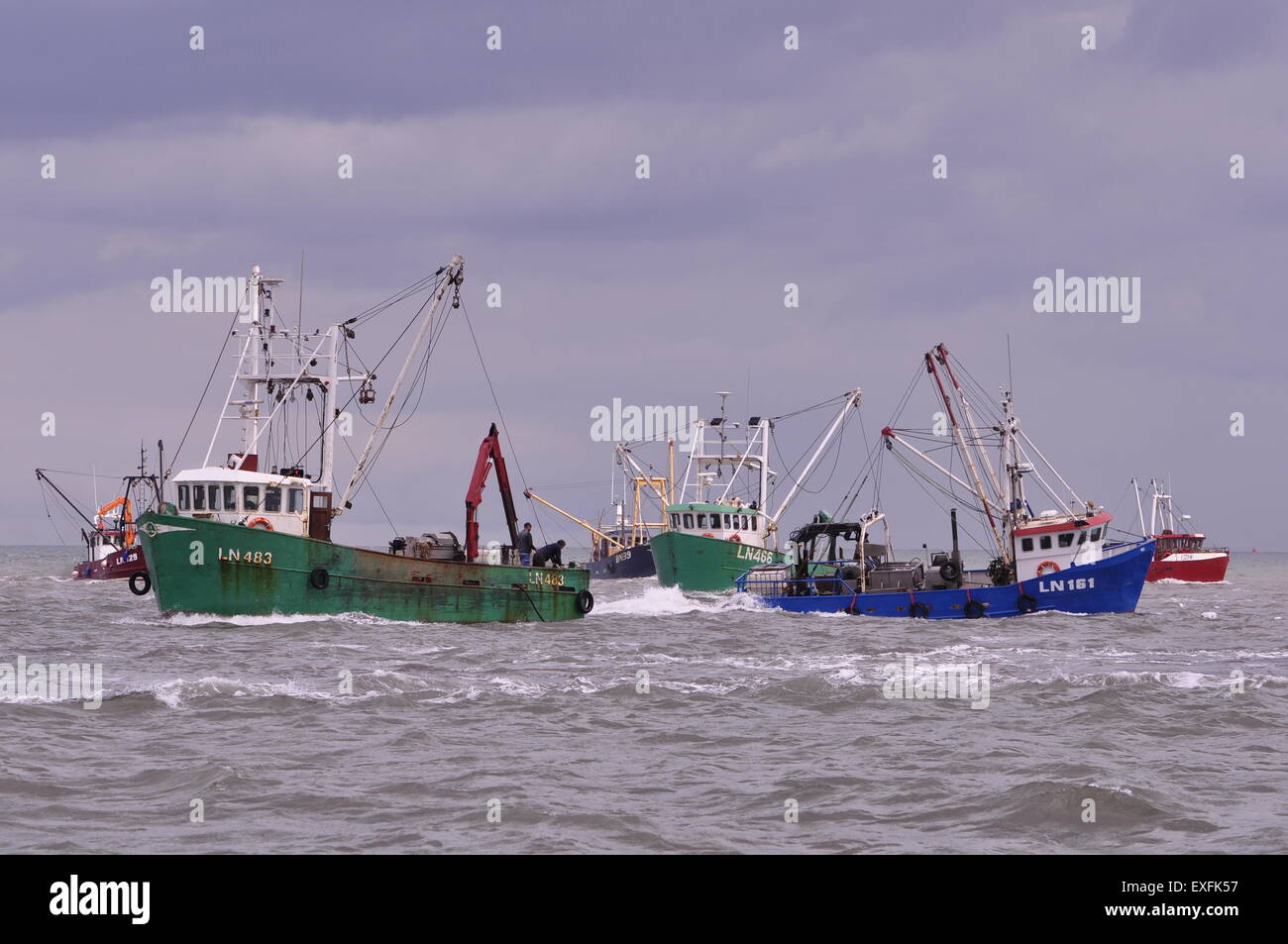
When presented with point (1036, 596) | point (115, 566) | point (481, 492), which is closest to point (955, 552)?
point (1036, 596)

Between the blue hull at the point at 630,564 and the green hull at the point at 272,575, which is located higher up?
the green hull at the point at 272,575

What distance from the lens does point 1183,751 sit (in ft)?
63.9

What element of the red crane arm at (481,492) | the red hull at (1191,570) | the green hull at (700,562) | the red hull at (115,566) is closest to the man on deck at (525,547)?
the red crane arm at (481,492)

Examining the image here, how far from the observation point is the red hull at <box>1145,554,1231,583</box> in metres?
124

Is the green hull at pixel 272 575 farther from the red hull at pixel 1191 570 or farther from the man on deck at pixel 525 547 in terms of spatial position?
the red hull at pixel 1191 570

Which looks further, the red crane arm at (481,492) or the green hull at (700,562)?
the green hull at (700,562)

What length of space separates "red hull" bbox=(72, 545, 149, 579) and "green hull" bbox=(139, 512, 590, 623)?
154 feet

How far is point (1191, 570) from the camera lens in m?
126

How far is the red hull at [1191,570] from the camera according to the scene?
124125 millimetres

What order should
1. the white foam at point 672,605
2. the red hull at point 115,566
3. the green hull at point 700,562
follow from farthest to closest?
1. the red hull at point 115,566
2. the green hull at point 700,562
3. the white foam at point 672,605

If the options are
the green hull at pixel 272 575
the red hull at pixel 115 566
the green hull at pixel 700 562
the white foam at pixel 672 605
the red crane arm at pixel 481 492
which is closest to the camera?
the green hull at pixel 272 575

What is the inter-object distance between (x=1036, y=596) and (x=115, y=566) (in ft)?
236

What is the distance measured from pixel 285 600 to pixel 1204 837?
3393cm

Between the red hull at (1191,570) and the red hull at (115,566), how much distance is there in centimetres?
9145
